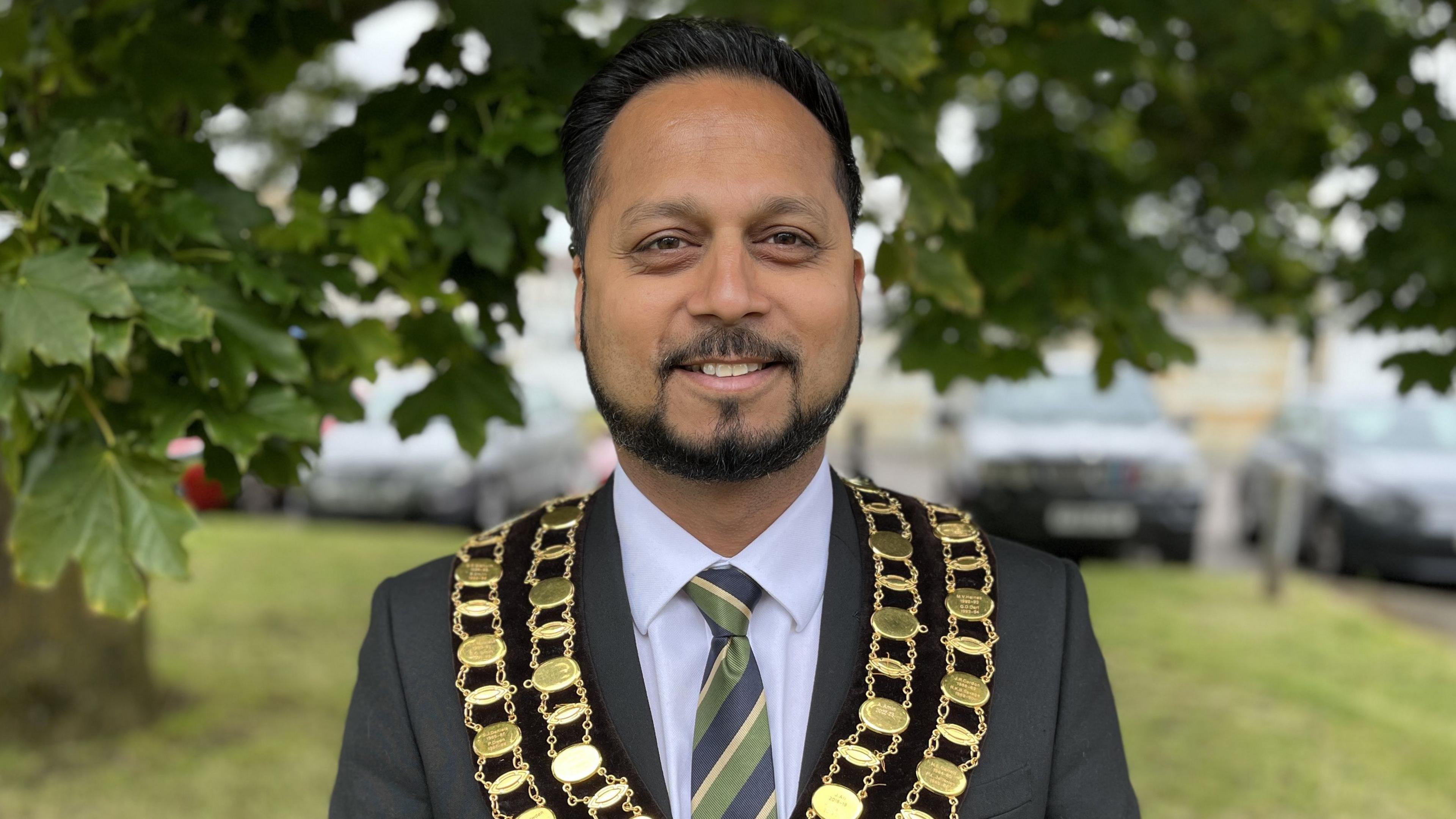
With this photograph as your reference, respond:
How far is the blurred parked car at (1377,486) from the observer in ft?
31.4

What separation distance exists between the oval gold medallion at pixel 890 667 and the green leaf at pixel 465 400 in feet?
4.12

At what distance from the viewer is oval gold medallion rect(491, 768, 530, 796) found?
1537 millimetres

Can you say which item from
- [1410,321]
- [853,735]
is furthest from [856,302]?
[1410,321]

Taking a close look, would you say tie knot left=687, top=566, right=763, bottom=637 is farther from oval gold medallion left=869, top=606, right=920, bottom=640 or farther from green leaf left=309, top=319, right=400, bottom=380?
green leaf left=309, top=319, right=400, bottom=380

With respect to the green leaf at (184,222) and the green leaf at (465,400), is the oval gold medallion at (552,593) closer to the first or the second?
the green leaf at (184,222)

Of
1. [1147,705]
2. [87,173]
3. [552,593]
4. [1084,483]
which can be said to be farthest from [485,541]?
[1084,483]

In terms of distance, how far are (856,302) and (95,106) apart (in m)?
1.52

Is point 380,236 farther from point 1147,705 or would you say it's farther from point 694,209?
point 1147,705

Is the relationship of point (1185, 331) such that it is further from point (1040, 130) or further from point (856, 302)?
point (856, 302)

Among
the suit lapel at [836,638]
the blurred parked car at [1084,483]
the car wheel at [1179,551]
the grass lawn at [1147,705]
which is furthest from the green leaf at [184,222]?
the car wheel at [1179,551]

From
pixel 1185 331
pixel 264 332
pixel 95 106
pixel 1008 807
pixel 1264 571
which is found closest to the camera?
pixel 1008 807

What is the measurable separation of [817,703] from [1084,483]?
877cm

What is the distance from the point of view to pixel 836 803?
1500 millimetres

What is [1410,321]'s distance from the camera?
351 cm
